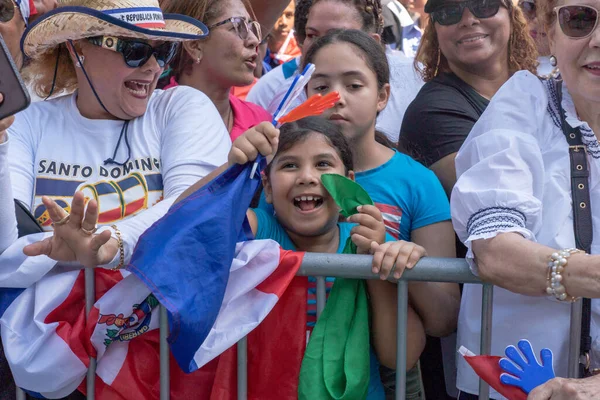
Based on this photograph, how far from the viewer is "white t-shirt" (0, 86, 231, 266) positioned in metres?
3.08

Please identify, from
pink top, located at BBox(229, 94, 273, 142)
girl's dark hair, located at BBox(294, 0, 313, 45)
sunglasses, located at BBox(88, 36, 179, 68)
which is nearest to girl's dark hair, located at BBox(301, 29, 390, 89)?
pink top, located at BBox(229, 94, 273, 142)

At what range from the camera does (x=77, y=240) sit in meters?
2.67

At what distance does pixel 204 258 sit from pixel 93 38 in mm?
1089

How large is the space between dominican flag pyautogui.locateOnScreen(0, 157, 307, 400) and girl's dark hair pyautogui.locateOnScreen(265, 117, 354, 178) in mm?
415

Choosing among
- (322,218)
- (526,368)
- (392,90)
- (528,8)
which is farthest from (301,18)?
(526,368)

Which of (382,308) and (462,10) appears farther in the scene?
(462,10)

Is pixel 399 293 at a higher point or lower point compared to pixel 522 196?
lower

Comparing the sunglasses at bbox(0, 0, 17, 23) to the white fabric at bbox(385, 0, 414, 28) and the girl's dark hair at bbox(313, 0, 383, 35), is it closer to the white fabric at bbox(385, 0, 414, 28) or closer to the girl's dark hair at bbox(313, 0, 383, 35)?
the girl's dark hair at bbox(313, 0, 383, 35)

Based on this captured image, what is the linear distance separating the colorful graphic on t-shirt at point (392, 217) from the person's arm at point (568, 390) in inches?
35.4

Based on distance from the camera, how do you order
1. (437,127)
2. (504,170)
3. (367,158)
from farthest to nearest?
(437,127)
(367,158)
(504,170)

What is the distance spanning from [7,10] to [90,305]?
4.51ft

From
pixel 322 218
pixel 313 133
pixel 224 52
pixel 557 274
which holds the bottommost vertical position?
pixel 557 274

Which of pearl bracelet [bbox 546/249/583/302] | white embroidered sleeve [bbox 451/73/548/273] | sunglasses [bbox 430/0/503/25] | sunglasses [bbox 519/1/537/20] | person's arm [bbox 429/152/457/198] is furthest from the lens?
sunglasses [bbox 519/1/537/20]

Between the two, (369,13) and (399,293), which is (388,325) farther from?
(369,13)
